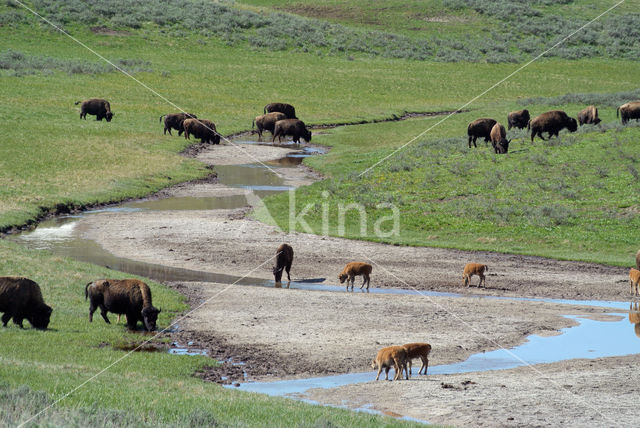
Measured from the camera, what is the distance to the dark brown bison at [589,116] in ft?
164

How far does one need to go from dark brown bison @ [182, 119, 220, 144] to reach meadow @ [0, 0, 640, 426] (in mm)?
1235

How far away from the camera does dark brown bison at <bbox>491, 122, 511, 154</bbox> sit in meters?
41.5

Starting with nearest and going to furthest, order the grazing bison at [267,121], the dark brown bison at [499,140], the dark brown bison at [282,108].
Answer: the dark brown bison at [499,140], the grazing bison at [267,121], the dark brown bison at [282,108]

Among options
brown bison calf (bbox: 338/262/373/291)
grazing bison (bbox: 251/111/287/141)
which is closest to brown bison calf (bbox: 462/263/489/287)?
brown bison calf (bbox: 338/262/373/291)

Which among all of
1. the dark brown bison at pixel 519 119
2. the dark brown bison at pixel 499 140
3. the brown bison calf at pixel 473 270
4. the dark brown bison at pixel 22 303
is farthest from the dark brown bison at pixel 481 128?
the dark brown bison at pixel 22 303

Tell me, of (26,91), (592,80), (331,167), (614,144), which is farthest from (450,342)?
(592,80)

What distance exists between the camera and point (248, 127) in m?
59.3

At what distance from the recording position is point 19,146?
142ft

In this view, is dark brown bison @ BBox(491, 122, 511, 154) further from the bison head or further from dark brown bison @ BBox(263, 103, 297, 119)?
the bison head

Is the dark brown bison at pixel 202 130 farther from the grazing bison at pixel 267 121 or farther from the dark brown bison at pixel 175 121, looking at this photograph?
the grazing bison at pixel 267 121

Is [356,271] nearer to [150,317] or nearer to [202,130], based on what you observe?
[150,317]

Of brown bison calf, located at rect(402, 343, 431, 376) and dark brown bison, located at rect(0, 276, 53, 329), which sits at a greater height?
dark brown bison, located at rect(0, 276, 53, 329)

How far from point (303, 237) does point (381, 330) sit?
37.0 feet

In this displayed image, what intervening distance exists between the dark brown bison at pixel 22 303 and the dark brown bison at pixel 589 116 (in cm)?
3937
